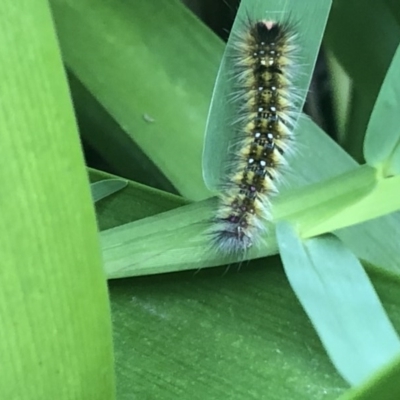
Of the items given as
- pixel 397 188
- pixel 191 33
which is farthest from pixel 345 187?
pixel 191 33

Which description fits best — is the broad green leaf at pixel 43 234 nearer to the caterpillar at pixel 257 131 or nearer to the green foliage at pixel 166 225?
the green foliage at pixel 166 225

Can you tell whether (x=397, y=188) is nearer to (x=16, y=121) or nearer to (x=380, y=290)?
(x=380, y=290)

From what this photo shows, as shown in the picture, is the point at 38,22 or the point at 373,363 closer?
the point at 38,22

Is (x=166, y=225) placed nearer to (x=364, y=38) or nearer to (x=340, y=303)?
(x=340, y=303)

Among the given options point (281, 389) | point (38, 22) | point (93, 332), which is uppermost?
point (38, 22)

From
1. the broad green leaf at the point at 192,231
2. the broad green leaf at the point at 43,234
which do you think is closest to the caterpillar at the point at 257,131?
the broad green leaf at the point at 192,231

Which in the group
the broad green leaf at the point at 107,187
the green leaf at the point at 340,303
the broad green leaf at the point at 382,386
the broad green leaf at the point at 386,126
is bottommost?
the green leaf at the point at 340,303

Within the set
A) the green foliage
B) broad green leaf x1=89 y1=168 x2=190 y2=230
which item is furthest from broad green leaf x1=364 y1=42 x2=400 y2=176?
broad green leaf x1=89 y1=168 x2=190 y2=230
